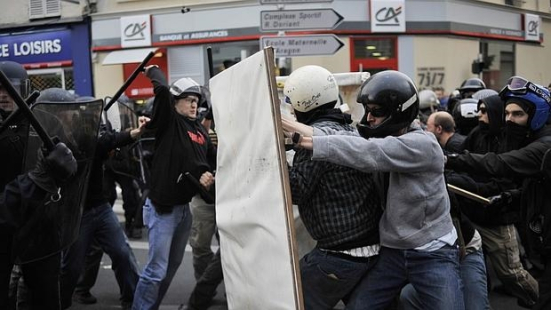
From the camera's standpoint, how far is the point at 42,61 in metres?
17.4

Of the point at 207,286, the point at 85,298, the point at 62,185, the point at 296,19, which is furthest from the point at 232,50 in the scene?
the point at 62,185

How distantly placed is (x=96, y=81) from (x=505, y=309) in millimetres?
13350

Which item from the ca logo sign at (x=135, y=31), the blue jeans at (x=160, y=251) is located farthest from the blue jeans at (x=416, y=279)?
the ca logo sign at (x=135, y=31)

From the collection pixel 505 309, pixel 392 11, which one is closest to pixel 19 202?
pixel 505 309

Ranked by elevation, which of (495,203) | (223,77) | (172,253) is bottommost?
(172,253)

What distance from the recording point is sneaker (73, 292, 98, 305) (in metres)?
5.49

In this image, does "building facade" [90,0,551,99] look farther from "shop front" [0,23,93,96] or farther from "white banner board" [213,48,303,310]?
"white banner board" [213,48,303,310]

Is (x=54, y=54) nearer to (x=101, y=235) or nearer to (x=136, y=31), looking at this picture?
(x=136, y=31)

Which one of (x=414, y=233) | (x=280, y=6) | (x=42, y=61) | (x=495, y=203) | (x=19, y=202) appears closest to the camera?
(x=414, y=233)

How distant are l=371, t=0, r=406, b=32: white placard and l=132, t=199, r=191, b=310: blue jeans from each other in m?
10.7

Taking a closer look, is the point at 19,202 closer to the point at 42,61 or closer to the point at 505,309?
the point at 505,309

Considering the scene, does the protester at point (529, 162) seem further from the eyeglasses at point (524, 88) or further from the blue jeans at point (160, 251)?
the blue jeans at point (160, 251)

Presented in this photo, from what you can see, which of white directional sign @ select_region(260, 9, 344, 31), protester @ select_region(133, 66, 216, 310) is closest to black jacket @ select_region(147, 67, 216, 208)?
protester @ select_region(133, 66, 216, 310)

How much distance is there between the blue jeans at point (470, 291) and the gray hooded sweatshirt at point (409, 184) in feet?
1.41
